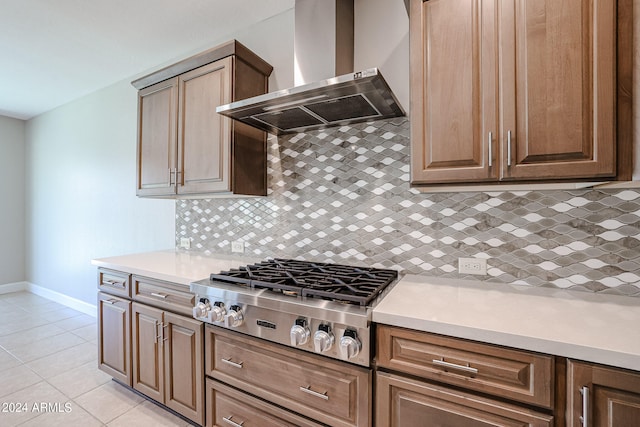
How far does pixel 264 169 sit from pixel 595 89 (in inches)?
72.0

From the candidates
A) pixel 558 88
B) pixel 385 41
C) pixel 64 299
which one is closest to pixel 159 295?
pixel 385 41

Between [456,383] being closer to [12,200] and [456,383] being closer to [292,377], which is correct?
[292,377]

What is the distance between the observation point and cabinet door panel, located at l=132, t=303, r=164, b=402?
6.13 feet

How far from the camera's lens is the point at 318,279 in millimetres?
1505

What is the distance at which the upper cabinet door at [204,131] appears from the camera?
1969 mm

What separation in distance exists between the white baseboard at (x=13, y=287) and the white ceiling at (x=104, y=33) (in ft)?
10.4

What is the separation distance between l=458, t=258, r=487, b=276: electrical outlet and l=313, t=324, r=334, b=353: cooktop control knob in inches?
33.4

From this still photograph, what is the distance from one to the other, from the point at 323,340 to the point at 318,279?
36 cm

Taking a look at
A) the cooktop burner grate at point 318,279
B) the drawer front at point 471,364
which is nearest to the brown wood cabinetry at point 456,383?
the drawer front at point 471,364

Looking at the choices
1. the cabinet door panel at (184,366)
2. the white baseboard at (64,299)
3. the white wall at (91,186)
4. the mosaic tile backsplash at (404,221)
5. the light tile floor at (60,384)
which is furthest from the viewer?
the white baseboard at (64,299)

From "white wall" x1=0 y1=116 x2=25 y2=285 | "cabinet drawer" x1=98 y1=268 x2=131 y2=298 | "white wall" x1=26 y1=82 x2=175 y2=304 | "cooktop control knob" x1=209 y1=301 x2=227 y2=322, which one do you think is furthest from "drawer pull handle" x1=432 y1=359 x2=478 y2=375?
"white wall" x1=0 y1=116 x2=25 y2=285

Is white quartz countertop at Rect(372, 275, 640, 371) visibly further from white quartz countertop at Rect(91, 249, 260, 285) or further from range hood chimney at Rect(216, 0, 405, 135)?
white quartz countertop at Rect(91, 249, 260, 285)

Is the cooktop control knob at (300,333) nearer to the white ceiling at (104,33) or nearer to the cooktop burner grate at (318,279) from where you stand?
the cooktop burner grate at (318,279)

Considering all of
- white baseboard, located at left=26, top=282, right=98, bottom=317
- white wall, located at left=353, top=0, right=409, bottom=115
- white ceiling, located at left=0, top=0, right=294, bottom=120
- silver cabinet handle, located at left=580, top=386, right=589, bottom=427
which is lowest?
white baseboard, located at left=26, top=282, right=98, bottom=317
